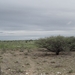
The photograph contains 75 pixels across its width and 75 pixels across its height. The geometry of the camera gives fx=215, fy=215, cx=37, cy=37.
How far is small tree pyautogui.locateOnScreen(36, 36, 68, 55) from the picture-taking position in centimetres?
2908

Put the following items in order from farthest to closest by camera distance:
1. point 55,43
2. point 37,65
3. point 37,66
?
1. point 55,43
2. point 37,65
3. point 37,66

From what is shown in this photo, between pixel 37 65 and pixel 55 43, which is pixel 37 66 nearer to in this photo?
pixel 37 65

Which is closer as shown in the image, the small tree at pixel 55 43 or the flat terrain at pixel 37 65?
the flat terrain at pixel 37 65

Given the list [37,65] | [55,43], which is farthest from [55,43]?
[37,65]

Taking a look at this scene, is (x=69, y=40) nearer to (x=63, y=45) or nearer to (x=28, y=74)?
(x=63, y=45)

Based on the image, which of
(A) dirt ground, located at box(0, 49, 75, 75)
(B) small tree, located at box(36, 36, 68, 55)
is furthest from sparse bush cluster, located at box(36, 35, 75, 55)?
(A) dirt ground, located at box(0, 49, 75, 75)

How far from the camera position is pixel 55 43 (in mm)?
29156

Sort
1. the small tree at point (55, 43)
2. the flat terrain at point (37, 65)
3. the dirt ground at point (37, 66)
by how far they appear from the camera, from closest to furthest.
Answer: the dirt ground at point (37, 66) < the flat terrain at point (37, 65) < the small tree at point (55, 43)

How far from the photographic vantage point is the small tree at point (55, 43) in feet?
95.4

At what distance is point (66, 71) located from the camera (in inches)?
641

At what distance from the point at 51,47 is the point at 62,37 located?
7.53 feet

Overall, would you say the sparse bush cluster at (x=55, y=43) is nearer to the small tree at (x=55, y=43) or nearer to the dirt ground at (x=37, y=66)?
the small tree at (x=55, y=43)

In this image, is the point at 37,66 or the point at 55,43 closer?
the point at 37,66

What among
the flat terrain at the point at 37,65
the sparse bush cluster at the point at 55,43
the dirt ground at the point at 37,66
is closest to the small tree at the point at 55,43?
the sparse bush cluster at the point at 55,43
